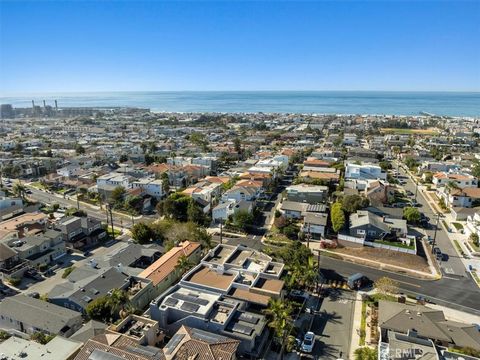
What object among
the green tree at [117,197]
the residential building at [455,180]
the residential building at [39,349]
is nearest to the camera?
the residential building at [39,349]

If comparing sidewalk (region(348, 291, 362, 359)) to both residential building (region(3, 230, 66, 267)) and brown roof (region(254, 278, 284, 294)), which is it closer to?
brown roof (region(254, 278, 284, 294))

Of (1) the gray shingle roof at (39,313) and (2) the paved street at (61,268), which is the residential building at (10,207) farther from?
(1) the gray shingle roof at (39,313)

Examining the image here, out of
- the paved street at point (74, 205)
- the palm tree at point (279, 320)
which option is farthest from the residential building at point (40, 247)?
the palm tree at point (279, 320)

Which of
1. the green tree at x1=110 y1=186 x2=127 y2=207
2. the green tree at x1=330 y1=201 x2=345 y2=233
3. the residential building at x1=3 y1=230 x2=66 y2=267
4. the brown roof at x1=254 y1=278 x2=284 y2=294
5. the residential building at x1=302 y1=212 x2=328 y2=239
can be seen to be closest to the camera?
the brown roof at x1=254 y1=278 x2=284 y2=294

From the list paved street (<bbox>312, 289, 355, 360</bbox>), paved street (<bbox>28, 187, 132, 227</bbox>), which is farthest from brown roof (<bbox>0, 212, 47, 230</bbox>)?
paved street (<bbox>312, 289, 355, 360</bbox>)

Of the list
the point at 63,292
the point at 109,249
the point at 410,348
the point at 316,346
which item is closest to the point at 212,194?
the point at 109,249

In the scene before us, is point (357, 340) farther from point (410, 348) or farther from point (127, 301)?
point (127, 301)

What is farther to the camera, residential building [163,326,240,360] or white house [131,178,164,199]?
white house [131,178,164,199]

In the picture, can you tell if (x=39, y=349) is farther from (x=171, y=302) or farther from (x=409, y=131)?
(x=409, y=131)
